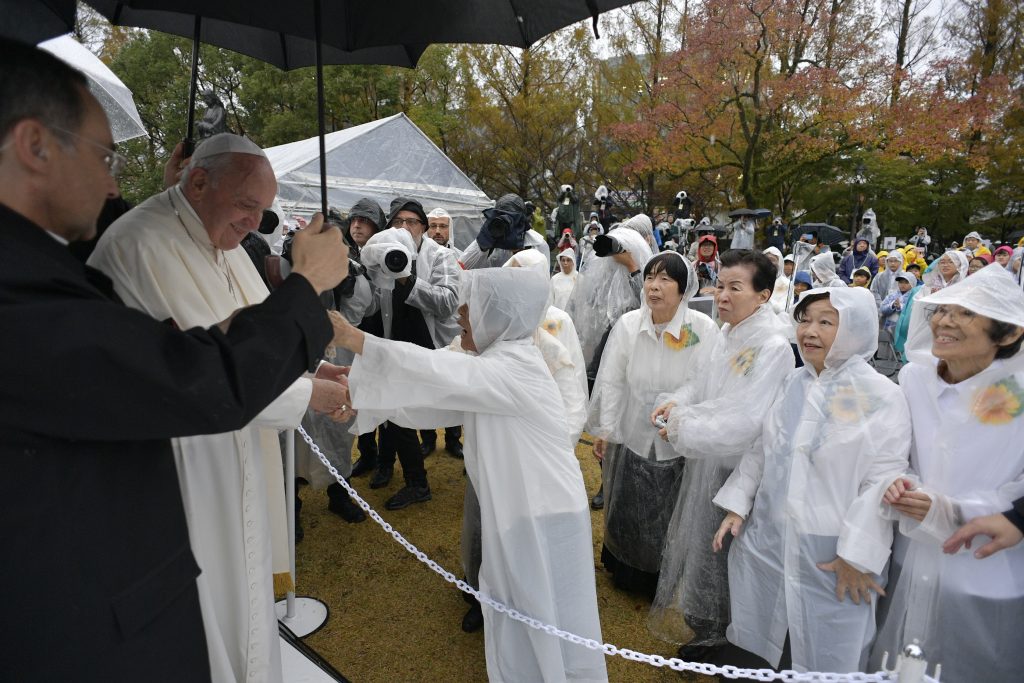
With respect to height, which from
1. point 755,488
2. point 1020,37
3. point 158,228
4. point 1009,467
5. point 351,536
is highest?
point 1020,37

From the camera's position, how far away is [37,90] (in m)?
1.04

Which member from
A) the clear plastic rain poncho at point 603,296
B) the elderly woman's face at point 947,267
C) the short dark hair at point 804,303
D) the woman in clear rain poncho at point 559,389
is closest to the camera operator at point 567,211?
the elderly woman's face at point 947,267

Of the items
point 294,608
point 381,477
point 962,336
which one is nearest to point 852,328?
point 962,336

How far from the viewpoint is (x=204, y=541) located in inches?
66.2

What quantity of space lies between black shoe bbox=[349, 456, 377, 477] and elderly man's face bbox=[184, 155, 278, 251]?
11.1 feet

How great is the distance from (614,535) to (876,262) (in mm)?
12687

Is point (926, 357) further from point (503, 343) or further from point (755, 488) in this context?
point (503, 343)

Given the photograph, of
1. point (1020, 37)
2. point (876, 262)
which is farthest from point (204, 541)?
point (1020, 37)

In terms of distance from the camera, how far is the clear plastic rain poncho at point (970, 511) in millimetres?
1820

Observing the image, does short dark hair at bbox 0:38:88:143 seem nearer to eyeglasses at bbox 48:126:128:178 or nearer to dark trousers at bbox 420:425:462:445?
eyeglasses at bbox 48:126:128:178

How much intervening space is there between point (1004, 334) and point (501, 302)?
66.7 inches

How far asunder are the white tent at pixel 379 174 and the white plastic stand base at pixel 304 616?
7.39 metres

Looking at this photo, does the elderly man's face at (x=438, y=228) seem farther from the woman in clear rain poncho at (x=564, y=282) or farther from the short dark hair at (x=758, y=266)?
the short dark hair at (x=758, y=266)

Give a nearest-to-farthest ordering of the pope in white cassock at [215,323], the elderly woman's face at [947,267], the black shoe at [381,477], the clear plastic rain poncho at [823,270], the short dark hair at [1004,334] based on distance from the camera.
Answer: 1. the pope in white cassock at [215,323]
2. the short dark hair at [1004,334]
3. the black shoe at [381,477]
4. the clear plastic rain poncho at [823,270]
5. the elderly woman's face at [947,267]
